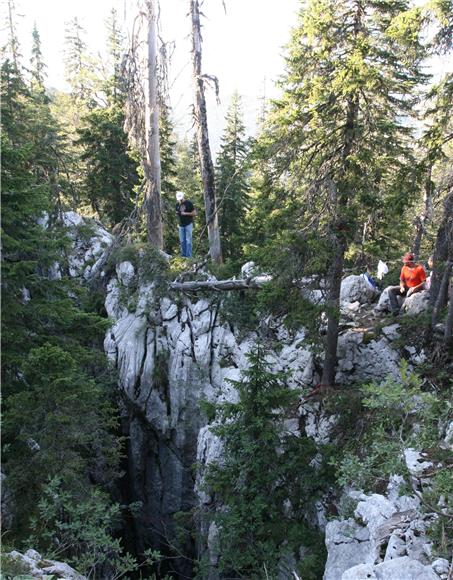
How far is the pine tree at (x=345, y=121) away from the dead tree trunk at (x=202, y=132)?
16.3ft

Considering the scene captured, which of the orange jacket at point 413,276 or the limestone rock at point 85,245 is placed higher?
the limestone rock at point 85,245

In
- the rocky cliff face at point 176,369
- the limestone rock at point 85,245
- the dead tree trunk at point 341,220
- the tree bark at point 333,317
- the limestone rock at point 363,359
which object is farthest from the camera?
the limestone rock at point 85,245

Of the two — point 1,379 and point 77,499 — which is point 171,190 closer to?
point 1,379

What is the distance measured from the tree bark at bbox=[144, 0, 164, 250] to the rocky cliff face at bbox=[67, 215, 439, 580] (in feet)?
5.99

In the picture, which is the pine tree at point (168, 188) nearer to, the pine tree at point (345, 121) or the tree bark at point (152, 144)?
the tree bark at point (152, 144)

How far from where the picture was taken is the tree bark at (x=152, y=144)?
12.4 meters

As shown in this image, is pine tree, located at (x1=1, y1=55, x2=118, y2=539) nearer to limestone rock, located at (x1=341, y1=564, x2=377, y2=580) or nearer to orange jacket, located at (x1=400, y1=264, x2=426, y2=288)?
limestone rock, located at (x1=341, y1=564, x2=377, y2=580)

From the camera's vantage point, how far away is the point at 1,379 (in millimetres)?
7918

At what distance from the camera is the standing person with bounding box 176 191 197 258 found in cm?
1365

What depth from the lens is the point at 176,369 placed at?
1301 cm

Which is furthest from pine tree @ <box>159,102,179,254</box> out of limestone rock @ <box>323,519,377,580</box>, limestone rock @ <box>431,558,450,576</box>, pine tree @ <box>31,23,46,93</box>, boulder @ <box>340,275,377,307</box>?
pine tree @ <box>31,23,46,93</box>

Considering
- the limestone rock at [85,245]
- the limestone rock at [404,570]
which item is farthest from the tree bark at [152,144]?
the limestone rock at [404,570]

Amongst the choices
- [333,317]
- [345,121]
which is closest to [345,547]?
[333,317]

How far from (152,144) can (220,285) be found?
484 centimetres
